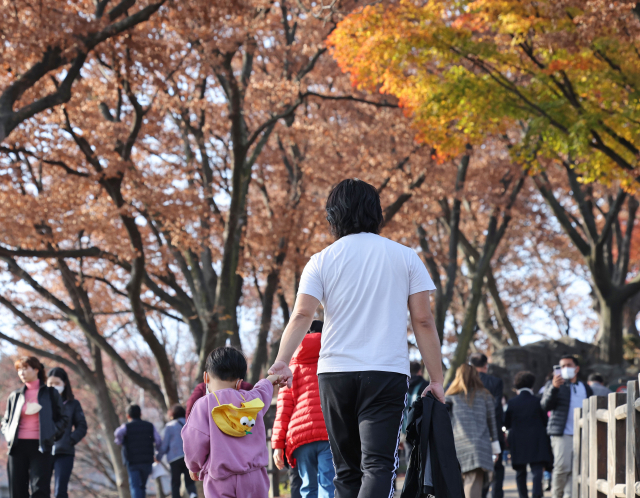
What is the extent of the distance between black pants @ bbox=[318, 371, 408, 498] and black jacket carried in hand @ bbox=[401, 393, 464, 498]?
6.3 inches

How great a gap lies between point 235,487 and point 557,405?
5066mm

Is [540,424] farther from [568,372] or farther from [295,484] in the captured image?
[295,484]

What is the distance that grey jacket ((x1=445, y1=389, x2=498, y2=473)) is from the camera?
6184 mm

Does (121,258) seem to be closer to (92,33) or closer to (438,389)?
(92,33)

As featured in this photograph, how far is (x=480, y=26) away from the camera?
1021 cm

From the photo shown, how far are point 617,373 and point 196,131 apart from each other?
1172 centimetres

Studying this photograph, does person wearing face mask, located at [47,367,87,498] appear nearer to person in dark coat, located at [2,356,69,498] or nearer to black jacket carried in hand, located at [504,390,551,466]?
person in dark coat, located at [2,356,69,498]

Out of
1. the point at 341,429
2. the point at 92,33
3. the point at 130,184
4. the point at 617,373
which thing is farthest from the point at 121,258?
the point at 617,373

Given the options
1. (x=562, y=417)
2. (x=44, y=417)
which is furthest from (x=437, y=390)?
(x=562, y=417)

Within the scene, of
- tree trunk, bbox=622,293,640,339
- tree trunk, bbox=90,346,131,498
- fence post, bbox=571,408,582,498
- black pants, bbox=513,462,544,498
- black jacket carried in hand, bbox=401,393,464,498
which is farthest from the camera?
tree trunk, bbox=622,293,640,339

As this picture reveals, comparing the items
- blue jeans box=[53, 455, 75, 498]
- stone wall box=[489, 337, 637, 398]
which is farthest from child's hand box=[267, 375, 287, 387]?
stone wall box=[489, 337, 637, 398]

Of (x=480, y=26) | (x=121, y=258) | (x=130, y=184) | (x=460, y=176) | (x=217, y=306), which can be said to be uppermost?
(x=480, y=26)

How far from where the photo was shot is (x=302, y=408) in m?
4.50

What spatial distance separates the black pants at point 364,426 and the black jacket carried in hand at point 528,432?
5120mm
